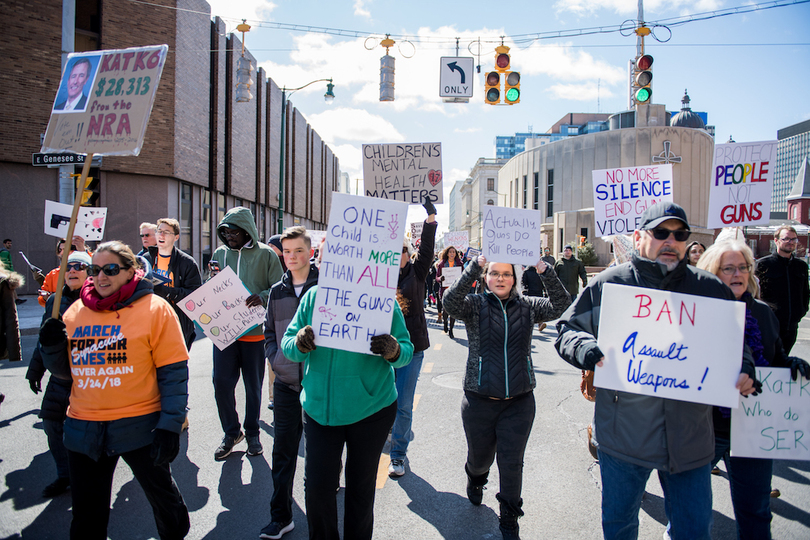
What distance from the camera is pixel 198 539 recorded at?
10.6 feet

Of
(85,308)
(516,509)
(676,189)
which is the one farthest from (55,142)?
(676,189)

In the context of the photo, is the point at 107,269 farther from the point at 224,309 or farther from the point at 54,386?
the point at 224,309

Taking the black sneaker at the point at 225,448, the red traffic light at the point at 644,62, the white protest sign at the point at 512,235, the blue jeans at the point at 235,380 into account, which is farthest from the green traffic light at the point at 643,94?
the black sneaker at the point at 225,448

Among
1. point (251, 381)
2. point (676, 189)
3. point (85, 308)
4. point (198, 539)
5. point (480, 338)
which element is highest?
point (676, 189)

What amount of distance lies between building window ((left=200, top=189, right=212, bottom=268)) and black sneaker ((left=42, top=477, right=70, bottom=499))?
67.5 ft

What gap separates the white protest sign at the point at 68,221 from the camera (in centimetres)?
865

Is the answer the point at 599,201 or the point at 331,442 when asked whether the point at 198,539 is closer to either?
the point at 331,442

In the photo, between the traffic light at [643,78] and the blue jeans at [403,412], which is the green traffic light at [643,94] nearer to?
the traffic light at [643,78]

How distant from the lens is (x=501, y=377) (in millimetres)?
3406

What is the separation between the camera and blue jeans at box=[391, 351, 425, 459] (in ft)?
14.3

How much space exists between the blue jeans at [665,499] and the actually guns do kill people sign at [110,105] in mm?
3562

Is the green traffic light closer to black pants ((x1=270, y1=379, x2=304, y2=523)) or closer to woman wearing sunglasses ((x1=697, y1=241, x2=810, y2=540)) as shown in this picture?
woman wearing sunglasses ((x1=697, y1=241, x2=810, y2=540))

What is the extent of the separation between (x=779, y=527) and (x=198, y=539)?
3972 mm

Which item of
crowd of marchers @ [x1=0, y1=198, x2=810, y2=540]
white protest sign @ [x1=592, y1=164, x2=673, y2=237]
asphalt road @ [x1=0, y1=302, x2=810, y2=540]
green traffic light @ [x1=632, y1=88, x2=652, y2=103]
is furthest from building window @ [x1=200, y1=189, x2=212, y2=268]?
crowd of marchers @ [x1=0, y1=198, x2=810, y2=540]
